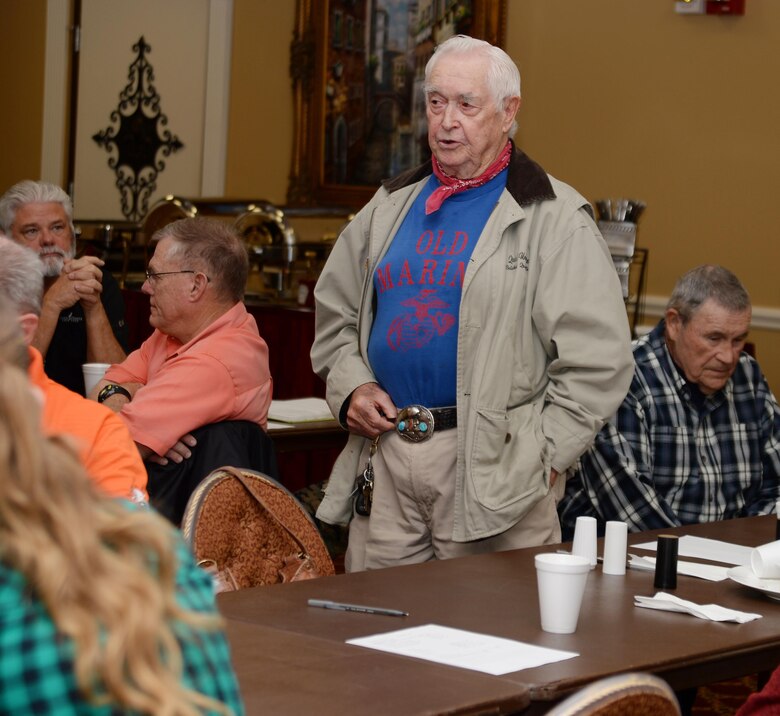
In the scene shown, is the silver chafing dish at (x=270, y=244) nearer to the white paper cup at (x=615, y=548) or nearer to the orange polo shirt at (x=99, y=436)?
the white paper cup at (x=615, y=548)

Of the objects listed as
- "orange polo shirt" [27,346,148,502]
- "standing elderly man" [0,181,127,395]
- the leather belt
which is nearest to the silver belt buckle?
the leather belt

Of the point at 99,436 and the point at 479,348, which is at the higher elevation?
the point at 479,348

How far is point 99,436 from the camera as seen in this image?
2227 mm

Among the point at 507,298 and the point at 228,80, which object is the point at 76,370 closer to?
the point at 507,298

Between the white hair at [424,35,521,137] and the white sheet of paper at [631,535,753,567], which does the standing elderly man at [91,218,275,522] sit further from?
the white sheet of paper at [631,535,753,567]

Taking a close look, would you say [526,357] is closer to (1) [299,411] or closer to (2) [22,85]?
(1) [299,411]

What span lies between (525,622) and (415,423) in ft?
3.10

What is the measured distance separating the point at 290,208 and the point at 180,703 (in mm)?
7777

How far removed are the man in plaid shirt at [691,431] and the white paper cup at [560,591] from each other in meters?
1.43

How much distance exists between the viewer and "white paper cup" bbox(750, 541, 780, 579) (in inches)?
99.3

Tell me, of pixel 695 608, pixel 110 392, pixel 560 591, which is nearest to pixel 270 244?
pixel 110 392

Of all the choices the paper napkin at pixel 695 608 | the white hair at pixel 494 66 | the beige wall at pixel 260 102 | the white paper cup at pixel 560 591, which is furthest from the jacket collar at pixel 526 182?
the beige wall at pixel 260 102

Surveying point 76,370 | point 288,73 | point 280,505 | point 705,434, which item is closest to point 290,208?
point 288,73

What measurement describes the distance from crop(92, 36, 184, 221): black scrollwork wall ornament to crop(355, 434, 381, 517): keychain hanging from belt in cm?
639
